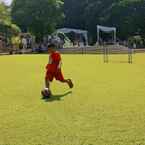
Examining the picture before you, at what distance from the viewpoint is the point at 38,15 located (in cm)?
6138

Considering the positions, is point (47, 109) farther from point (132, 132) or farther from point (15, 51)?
point (15, 51)

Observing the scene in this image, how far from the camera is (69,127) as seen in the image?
8188 millimetres

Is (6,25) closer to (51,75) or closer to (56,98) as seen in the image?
(51,75)

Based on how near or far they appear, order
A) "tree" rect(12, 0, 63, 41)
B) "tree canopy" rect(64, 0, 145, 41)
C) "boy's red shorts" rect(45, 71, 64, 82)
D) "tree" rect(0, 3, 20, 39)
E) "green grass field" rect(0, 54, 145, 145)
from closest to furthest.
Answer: "green grass field" rect(0, 54, 145, 145)
"boy's red shorts" rect(45, 71, 64, 82)
"tree" rect(0, 3, 20, 39)
"tree" rect(12, 0, 63, 41)
"tree canopy" rect(64, 0, 145, 41)

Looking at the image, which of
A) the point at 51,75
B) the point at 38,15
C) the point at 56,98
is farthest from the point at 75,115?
the point at 38,15

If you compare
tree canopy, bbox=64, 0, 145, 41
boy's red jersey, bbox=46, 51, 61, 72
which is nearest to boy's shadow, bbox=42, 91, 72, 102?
boy's red jersey, bbox=46, 51, 61, 72

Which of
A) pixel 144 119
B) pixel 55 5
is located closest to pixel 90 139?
pixel 144 119

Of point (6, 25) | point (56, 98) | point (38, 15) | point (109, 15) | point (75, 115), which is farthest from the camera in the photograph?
point (109, 15)

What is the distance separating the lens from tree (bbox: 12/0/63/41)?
61375mm

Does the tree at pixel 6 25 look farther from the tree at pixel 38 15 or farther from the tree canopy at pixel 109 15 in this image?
the tree canopy at pixel 109 15

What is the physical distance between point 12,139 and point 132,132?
183cm

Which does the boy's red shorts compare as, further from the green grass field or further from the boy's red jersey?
the green grass field

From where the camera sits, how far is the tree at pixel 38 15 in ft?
201

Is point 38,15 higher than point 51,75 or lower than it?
higher
